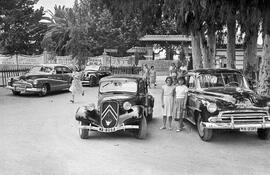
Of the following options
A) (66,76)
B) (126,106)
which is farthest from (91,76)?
(126,106)

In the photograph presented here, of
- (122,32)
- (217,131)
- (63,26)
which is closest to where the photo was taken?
(217,131)

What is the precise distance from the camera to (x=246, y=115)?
28.0 feet

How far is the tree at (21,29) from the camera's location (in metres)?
42.3

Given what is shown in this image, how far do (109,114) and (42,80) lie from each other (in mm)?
10562

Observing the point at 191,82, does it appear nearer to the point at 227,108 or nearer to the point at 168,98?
the point at 168,98

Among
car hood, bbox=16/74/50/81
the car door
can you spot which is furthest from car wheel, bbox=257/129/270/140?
the car door

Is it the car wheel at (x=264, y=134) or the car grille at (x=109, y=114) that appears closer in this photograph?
the car grille at (x=109, y=114)

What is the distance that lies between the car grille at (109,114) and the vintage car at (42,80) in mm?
9966

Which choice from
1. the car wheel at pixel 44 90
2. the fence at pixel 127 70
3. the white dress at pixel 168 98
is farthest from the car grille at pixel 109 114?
the fence at pixel 127 70

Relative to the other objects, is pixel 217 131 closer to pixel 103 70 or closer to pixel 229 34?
pixel 229 34

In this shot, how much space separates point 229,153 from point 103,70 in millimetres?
21224

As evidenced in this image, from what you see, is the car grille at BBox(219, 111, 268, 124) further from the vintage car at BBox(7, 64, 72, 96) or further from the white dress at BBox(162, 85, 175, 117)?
the vintage car at BBox(7, 64, 72, 96)

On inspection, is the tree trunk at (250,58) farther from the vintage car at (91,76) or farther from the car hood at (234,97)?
the vintage car at (91,76)

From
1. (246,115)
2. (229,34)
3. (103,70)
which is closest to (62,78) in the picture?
(103,70)
